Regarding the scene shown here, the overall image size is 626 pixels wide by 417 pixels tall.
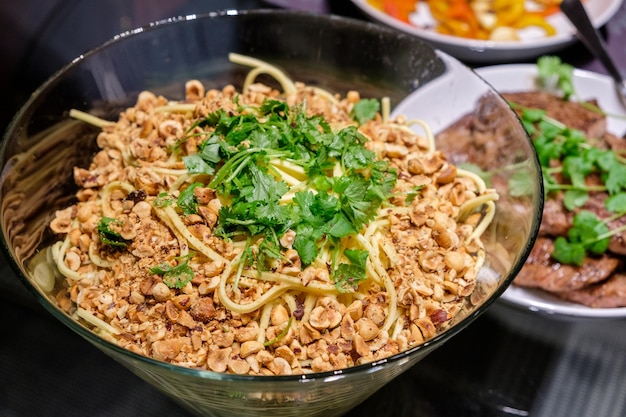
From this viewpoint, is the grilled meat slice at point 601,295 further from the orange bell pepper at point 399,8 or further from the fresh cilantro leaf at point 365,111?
the orange bell pepper at point 399,8

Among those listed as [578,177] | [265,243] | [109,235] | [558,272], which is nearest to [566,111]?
[578,177]

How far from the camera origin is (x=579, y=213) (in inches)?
62.9

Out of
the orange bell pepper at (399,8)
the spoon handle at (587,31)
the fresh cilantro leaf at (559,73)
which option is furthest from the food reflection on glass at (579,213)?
the orange bell pepper at (399,8)

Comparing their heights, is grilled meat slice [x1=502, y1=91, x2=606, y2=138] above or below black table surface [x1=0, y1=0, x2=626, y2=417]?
above

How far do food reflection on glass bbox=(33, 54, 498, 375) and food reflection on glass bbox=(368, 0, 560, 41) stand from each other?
49.8 inches

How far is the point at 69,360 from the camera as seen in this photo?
1481mm

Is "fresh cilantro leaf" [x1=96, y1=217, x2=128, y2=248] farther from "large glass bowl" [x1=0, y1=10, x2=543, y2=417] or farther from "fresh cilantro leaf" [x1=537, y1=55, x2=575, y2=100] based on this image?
"fresh cilantro leaf" [x1=537, y1=55, x2=575, y2=100]

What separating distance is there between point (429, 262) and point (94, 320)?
57 centimetres

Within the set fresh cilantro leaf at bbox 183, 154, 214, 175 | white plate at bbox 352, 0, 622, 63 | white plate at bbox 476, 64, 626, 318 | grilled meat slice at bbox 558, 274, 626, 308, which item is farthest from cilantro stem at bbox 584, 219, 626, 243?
fresh cilantro leaf at bbox 183, 154, 214, 175

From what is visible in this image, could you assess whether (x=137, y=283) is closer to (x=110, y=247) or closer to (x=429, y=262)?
(x=110, y=247)

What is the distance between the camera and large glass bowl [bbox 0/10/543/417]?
957 mm

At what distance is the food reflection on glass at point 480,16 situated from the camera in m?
2.36

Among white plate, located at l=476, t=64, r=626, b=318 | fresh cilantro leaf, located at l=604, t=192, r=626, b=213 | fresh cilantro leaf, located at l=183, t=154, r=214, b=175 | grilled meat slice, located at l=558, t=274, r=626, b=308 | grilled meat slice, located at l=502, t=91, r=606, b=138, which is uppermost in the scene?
white plate, located at l=476, t=64, r=626, b=318

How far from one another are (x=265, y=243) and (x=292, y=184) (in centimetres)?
16
